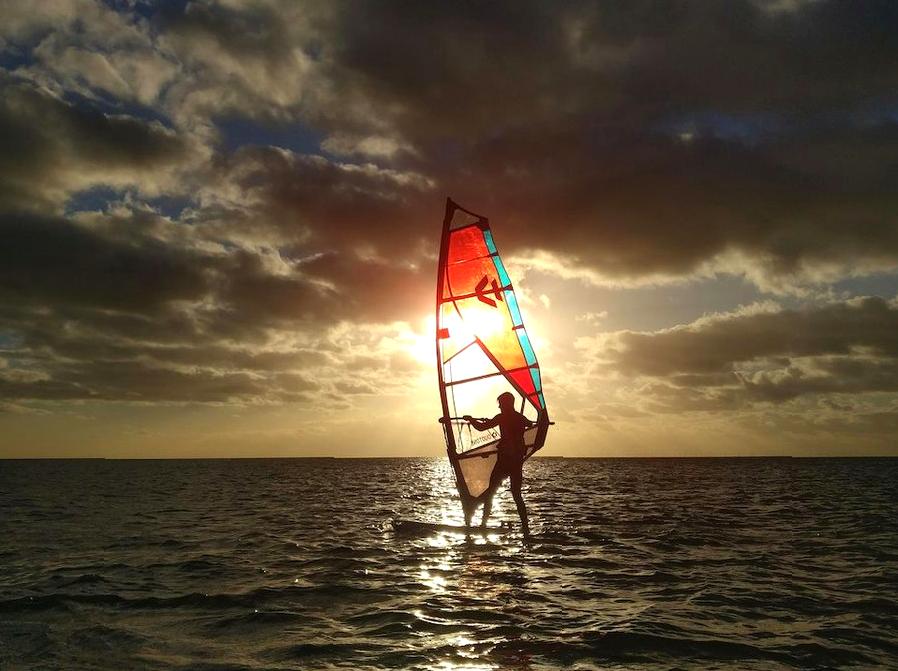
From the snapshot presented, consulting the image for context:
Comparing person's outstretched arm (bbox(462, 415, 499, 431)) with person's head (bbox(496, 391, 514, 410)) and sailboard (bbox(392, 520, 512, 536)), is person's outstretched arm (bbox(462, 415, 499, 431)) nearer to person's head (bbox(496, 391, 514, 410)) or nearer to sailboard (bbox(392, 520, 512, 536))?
person's head (bbox(496, 391, 514, 410))

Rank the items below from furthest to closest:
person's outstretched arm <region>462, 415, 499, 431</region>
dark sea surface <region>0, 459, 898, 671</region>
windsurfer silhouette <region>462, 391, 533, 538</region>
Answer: person's outstretched arm <region>462, 415, 499, 431</region>, windsurfer silhouette <region>462, 391, 533, 538</region>, dark sea surface <region>0, 459, 898, 671</region>

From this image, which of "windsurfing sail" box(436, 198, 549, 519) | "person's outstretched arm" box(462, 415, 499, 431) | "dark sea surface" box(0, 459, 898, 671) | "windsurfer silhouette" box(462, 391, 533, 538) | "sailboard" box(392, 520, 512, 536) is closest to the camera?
"dark sea surface" box(0, 459, 898, 671)

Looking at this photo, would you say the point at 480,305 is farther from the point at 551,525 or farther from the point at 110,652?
the point at 110,652

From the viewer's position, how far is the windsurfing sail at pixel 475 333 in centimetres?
1692

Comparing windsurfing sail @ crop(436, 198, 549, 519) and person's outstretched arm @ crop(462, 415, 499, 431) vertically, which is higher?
windsurfing sail @ crop(436, 198, 549, 519)

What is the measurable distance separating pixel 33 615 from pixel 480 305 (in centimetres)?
1103

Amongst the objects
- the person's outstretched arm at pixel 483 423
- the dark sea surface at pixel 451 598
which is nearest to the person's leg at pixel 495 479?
the person's outstretched arm at pixel 483 423

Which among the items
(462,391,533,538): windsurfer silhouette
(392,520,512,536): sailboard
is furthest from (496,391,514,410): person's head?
(392,520,512,536): sailboard

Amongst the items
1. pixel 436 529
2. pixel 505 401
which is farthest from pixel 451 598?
pixel 436 529

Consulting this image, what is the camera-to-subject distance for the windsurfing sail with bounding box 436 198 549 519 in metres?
16.9

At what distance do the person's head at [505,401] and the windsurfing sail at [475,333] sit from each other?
1.00 m

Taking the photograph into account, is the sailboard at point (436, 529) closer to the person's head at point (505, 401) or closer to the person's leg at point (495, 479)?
the person's leg at point (495, 479)

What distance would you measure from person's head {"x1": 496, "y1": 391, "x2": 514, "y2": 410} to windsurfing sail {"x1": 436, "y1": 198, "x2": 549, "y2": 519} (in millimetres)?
1000

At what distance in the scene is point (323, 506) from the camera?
100 ft
